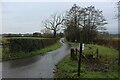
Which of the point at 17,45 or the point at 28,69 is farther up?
the point at 17,45

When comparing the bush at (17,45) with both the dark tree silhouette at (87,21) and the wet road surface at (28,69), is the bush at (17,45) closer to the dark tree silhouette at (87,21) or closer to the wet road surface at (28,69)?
the wet road surface at (28,69)

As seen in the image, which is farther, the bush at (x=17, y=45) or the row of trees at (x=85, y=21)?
the row of trees at (x=85, y=21)

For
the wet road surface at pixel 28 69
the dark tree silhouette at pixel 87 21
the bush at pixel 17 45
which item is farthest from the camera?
the dark tree silhouette at pixel 87 21

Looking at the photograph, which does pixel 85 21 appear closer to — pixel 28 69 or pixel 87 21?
pixel 87 21

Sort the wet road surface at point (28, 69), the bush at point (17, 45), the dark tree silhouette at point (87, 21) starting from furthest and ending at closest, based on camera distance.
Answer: the dark tree silhouette at point (87, 21) → the bush at point (17, 45) → the wet road surface at point (28, 69)

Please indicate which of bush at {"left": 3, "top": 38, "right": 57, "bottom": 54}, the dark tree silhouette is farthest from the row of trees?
bush at {"left": 3, "top": 38, "right": 57, "bottom": 54}

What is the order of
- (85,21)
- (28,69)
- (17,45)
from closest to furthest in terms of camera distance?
1. (28,69)
2. (17,45)
3. (85,21)

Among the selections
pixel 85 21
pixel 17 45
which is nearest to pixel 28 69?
pixel 17 45

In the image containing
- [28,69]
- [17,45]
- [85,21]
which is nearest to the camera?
[28,69]

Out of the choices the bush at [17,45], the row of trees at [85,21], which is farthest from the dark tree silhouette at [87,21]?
the bush at [17,45]

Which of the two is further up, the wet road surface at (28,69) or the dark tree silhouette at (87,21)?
the dark tree silhouette at (87,21)

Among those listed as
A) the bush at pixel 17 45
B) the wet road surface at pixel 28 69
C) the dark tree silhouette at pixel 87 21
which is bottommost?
the wet road surface at pixel 28 69

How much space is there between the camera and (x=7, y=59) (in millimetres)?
22406

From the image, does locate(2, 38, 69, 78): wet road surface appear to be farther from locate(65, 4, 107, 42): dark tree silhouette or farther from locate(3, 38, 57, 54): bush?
locate(65, 4, 107, 42): dark tree silhouette
